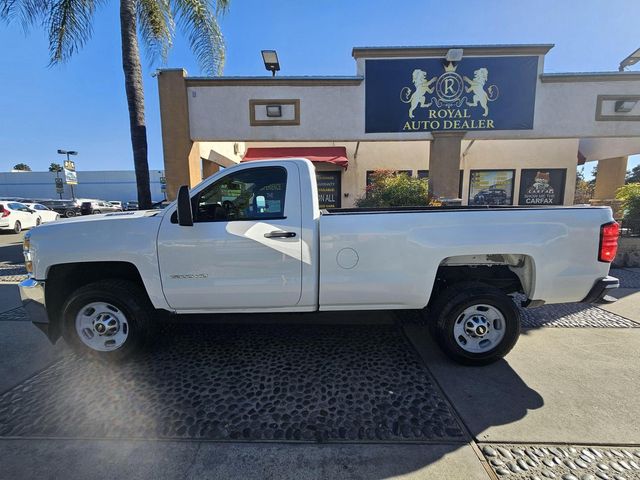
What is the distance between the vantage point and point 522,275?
3.48 m

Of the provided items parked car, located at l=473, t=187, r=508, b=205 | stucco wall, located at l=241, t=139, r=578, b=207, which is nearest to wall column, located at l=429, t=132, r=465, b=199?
stucco wall, located at l=241, t=139, r=578, b=207

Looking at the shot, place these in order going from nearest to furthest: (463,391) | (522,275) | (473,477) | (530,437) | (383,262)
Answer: (473,477), (530,437), (463,391), (383,262), (522,275)

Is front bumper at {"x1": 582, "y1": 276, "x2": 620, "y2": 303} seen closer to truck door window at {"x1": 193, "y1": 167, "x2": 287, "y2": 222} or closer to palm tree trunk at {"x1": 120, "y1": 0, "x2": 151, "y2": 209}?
truck door window at {"x1": 193, "y1": 167, "x2": 287, "y2": 222}

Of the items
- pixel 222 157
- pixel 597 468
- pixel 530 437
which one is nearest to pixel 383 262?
pixel 530 437

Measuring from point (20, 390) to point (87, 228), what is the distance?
158 centimetres

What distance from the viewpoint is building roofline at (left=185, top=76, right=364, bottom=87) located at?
836 centimetres

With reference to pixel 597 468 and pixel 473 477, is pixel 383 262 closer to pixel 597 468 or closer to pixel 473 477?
pixel 473 477

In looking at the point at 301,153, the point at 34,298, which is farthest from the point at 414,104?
the point at 34,298

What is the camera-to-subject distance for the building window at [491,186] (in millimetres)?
13336

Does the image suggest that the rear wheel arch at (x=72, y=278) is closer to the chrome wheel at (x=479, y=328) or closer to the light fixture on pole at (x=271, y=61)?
the chrome wheel at (x=479, y=328)

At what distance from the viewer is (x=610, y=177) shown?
43.7 feet

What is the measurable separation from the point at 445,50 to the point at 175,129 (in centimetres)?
714

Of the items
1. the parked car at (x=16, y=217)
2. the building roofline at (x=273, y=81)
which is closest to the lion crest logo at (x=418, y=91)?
the building roofline at (x=273, y=81)

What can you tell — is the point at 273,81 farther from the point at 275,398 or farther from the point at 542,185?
the point at 542,185
